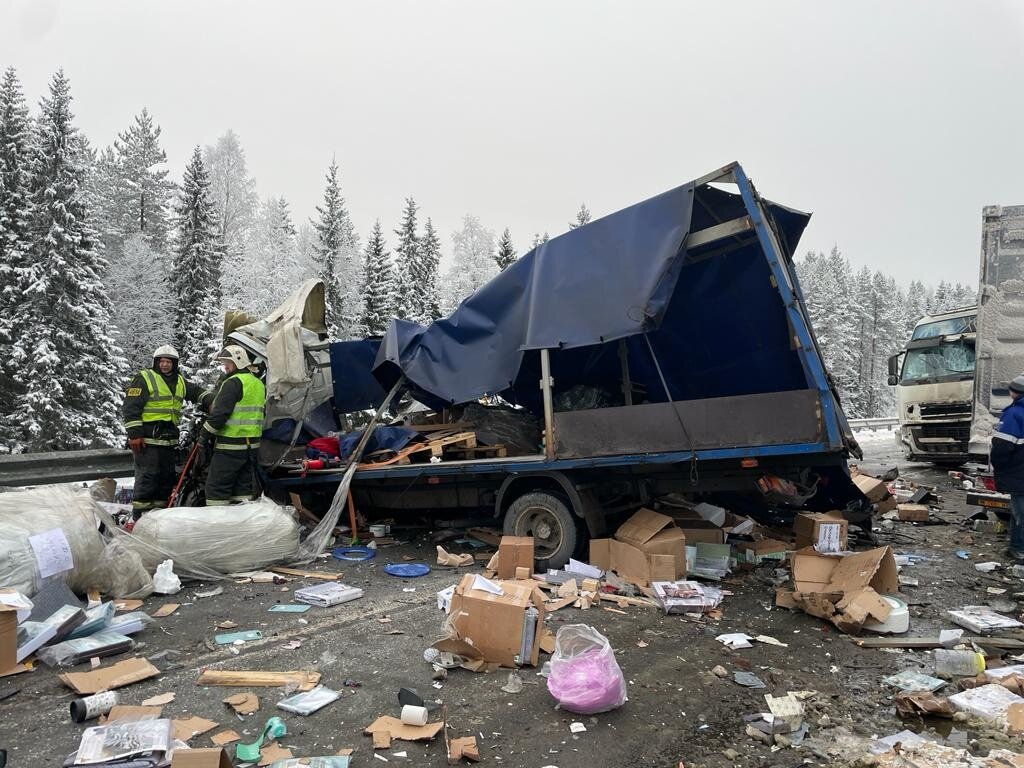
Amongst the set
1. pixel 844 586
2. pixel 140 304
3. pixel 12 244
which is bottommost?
pixel 844 586

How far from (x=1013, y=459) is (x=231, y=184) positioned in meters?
33.0

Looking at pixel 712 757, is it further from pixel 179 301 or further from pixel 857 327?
pixel 857 327

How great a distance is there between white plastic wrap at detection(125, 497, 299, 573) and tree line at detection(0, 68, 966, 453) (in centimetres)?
1180

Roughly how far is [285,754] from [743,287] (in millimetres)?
4957

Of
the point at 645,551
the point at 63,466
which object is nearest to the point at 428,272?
the point at 63,466

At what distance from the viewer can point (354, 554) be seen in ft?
19.9

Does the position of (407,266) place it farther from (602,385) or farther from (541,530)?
(541,530)

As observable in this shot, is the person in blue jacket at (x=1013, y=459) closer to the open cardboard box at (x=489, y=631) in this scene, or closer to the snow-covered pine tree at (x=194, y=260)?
the open cardboard box at (x=489, y=631)

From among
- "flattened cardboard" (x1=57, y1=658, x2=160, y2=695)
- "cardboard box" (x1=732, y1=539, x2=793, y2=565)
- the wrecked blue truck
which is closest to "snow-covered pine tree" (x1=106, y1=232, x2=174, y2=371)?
the wrecked blue truck

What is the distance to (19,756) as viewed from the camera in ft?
8.52

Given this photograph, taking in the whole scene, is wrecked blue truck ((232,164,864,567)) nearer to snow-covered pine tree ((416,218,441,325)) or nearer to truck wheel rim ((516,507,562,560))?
truck wheel rim ((516,507,562,560))

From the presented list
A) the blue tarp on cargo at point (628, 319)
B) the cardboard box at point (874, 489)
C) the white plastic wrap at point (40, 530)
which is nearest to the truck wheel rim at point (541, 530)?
Result: the blue tarp on cargo at point (628, 319)

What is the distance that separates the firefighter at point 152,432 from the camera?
6242 millimetres

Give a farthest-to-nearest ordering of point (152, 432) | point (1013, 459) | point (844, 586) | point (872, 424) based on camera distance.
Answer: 1. point (872, 424)
2. point (152, 432)
3. point (1013, 459)
4. point (844, 586)
